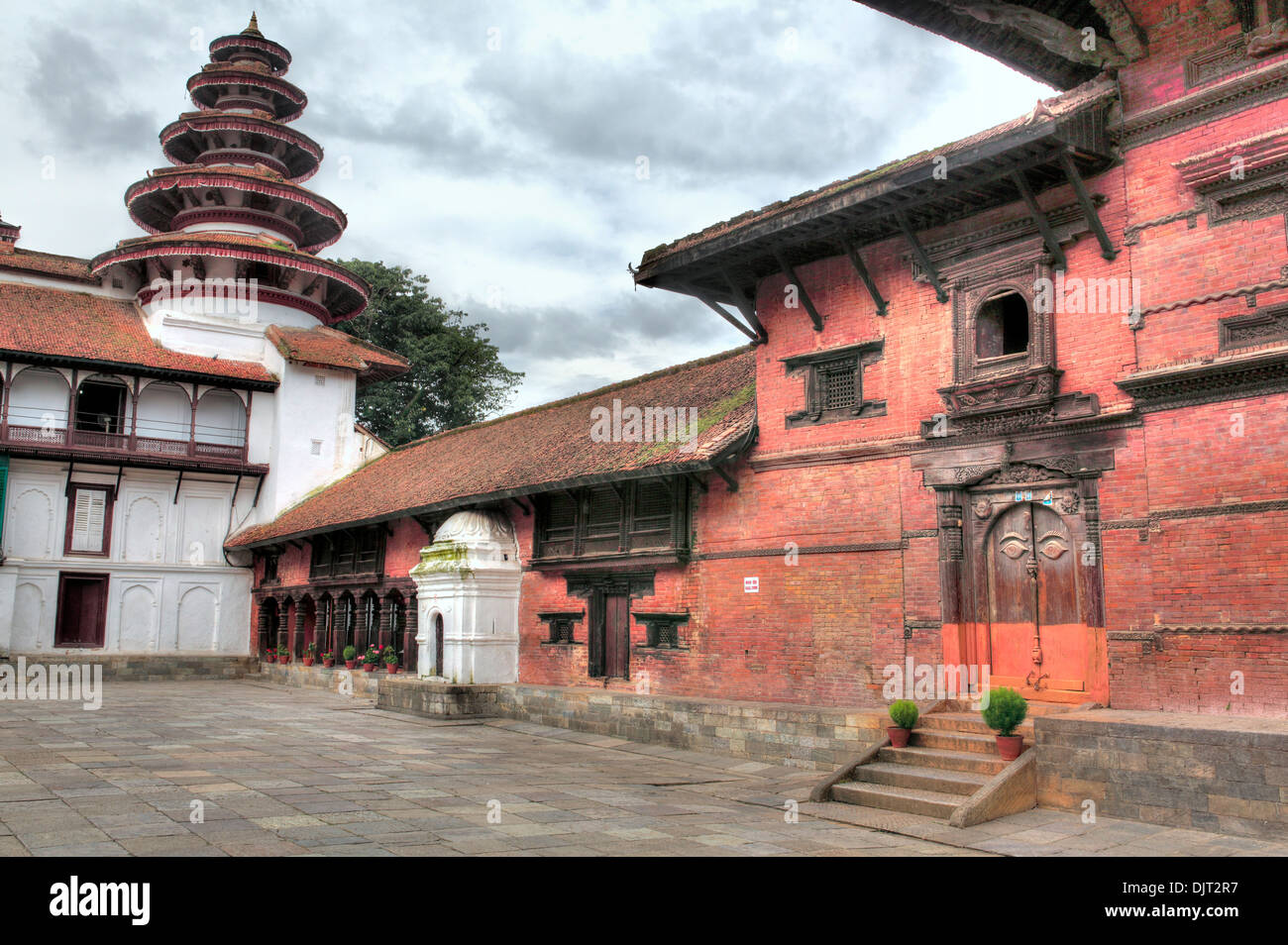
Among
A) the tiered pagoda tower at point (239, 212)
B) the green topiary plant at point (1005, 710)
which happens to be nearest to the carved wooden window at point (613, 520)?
the green topiary plant at point (1005, 710)

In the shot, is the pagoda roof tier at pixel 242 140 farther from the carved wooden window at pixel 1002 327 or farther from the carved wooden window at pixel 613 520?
the carved wooden window at pixel 1002 327

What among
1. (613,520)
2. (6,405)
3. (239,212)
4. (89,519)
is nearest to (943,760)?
(613,520)

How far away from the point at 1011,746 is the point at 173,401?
28316mm

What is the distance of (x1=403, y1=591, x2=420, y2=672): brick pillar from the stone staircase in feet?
42.0

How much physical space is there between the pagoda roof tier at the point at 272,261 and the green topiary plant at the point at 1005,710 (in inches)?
1098

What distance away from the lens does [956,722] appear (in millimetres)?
10789

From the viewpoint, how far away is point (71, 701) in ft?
63.5

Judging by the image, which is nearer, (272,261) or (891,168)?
(891,168)

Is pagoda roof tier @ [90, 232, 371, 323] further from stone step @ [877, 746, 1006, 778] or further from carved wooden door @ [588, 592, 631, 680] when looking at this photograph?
stone step @ [877, 746, 1006, 778]

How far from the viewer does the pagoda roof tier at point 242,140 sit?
34.5m

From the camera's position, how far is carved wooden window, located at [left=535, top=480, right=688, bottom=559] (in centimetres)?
1533

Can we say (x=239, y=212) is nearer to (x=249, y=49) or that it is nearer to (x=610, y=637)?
(x=249, y=49)

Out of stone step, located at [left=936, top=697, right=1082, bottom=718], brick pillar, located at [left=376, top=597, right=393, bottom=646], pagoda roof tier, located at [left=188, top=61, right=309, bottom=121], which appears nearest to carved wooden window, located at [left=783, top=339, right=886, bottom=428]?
stone step, located at [left=936, top=697, right=1082, bottom=718]

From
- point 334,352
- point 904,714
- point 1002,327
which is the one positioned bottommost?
point 904,714
